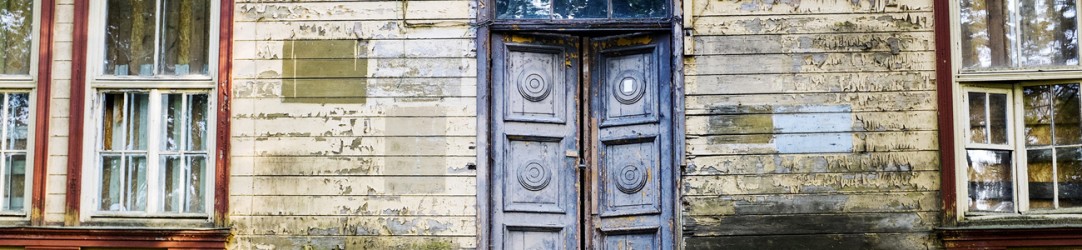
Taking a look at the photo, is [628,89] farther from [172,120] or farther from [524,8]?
[172,120]

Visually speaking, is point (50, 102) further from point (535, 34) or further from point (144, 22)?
point (535, 34)

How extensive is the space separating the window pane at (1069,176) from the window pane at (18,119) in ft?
21.7

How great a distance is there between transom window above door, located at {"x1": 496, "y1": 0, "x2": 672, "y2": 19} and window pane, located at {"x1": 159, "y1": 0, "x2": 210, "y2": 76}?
193 centimetres

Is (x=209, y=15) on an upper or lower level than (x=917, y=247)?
upper

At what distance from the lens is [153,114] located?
7848 millimetres

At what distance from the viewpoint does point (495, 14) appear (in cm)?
791

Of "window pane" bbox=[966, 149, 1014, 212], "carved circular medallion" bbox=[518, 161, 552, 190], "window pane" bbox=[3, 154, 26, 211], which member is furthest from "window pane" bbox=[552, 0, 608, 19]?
"window pane" bbox=[3, 154, 26, 211]

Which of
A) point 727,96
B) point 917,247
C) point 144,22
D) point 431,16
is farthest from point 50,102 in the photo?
point 917,247

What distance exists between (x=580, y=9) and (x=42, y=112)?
3551 millimetres

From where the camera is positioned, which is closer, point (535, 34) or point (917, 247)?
point (917, 247)

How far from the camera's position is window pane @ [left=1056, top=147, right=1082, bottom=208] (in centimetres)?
761

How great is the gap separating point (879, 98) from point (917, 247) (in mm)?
952

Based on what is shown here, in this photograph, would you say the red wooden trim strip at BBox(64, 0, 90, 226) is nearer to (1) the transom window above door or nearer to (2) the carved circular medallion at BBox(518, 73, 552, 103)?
(1) the transom window above door

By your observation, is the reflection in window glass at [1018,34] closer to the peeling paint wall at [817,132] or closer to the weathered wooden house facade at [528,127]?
Result: the weathered wooden house facade at [528,127]
